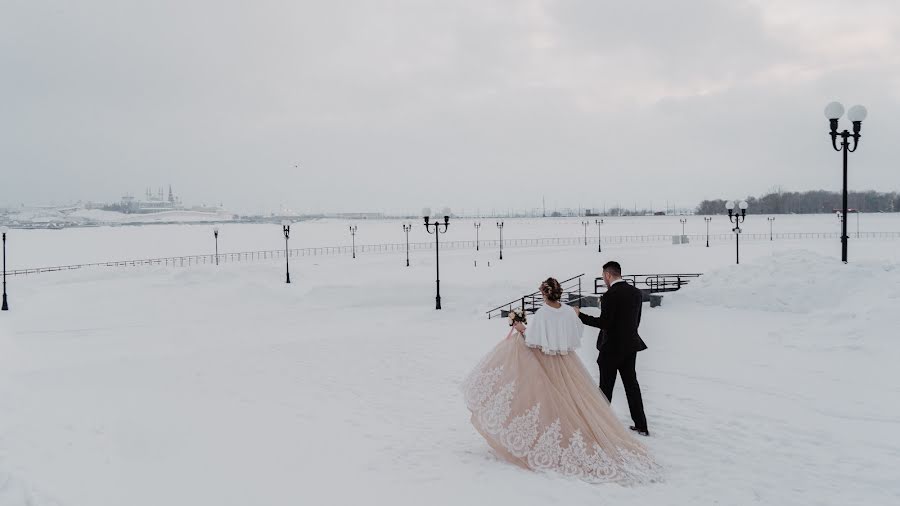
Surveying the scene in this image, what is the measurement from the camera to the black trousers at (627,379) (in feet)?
21.9

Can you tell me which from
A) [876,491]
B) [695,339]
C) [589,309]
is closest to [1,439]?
[876,491]

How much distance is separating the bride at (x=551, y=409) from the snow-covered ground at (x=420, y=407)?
0.73 feet

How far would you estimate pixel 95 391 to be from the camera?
32.0 ft

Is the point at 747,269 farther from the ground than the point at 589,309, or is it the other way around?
the point at 747,269

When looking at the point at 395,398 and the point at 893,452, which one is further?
the point at 395,398

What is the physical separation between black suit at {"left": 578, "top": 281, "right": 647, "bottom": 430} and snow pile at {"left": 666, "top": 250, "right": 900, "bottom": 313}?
999cm

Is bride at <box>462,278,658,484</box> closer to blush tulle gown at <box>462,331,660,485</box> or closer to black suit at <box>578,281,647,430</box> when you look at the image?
blush tulle gown at <box>462,331,660,485</box>

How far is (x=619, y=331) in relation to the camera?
6.61 metres

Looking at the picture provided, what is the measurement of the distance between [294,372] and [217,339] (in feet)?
25.6

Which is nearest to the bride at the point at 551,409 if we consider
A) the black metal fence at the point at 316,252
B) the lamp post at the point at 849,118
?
the lamp post at the point at 849,118

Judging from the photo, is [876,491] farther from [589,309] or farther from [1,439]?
A: [589,309]

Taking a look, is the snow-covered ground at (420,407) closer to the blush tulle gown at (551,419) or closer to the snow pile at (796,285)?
the snow pile at (796,285)

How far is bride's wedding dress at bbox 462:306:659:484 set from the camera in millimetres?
5656

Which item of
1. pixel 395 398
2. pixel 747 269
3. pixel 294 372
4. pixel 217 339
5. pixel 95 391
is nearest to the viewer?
pixel 395 398
